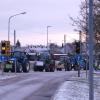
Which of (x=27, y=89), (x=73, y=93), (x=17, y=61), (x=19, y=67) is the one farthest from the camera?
(x=19, y=67)

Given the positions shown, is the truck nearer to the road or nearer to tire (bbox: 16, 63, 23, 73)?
tire (bbox: 16, 63, 23, 73)

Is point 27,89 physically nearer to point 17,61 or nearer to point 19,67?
point 17,61

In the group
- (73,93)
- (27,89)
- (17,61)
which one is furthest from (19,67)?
(73,93)

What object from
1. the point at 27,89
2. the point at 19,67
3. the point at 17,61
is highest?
the point at 17,61

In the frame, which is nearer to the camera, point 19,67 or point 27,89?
point 27,89

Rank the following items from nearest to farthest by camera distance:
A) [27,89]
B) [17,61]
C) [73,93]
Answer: [73,93], [27,89], [17,61]

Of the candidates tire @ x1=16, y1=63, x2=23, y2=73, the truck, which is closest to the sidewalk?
the truck

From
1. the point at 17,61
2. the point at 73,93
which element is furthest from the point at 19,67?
the point at 73,93

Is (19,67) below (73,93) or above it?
above

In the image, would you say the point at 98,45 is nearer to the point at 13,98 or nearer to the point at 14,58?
the point at 13,98

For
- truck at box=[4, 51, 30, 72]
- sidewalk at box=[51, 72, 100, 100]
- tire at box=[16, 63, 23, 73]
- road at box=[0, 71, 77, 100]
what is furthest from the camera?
tire at box=[16, 63, 23, 73]

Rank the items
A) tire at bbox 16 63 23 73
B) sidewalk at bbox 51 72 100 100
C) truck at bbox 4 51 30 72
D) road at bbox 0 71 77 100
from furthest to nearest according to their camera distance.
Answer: tire at bbox 16 63 23 73 → truck at bbox 4 51 30 72 → road at bbox 0 71 77 100 → sidewalk at bbox 51 72 100 100

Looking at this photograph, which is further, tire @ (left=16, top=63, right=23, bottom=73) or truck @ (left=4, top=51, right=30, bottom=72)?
tire @ (left=16, top=63, right=23, bottom=73)

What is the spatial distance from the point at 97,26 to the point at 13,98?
9017 mm
